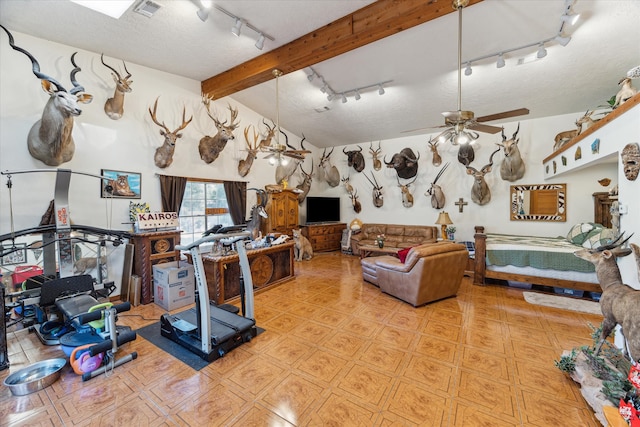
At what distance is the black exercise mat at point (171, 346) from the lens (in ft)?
8.39

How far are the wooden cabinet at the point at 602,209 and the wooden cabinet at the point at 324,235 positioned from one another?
5.98 meters

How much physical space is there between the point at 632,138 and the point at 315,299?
414cm

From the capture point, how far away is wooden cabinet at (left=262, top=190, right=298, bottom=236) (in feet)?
21.8

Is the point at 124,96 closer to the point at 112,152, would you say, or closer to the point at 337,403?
the point at 112,152

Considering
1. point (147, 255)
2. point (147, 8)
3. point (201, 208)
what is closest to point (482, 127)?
point (147, 8)

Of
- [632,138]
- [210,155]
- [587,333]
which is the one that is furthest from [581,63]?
[210,155]

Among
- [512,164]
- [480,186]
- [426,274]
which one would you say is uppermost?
[512,164]

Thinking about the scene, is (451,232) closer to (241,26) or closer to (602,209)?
(602,209)

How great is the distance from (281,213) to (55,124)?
456cm

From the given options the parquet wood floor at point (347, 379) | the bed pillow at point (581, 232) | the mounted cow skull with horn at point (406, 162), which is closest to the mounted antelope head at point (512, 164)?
the bed pillow at point (581, 232)

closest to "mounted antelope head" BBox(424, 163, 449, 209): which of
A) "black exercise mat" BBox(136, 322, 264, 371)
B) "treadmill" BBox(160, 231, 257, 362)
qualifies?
"treadmill" BBox(160, 231, 257, 362)

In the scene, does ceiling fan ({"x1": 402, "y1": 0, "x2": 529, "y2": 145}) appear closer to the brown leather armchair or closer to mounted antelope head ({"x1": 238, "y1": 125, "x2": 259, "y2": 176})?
the brown leather armchair

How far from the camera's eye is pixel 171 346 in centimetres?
286

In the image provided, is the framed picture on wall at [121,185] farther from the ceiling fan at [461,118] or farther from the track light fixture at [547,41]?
the track light fixture at [547,41]
